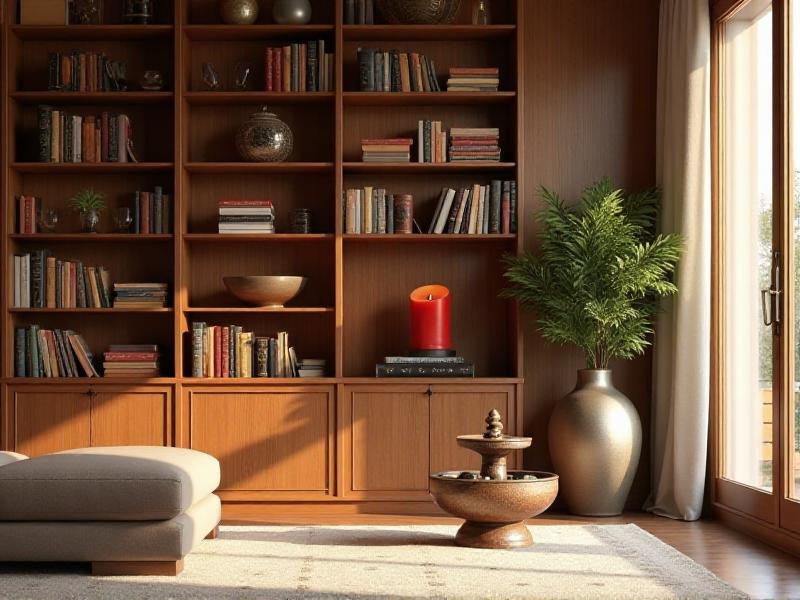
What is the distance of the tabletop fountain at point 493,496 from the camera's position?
4234 mm

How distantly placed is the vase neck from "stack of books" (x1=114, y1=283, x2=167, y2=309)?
85.1 inches

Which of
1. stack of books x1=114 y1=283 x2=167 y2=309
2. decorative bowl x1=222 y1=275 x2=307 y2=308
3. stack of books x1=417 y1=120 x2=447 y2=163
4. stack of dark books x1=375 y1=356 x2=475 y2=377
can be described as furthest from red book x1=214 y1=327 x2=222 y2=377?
stack of books x1=417 y1=120 x2=447 y2=163

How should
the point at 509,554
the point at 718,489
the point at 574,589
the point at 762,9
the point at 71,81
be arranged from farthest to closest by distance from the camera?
the point at 71,81 < the point at 718,489 < the point at 762,9 < the point at 509,554 < the point at 574,589

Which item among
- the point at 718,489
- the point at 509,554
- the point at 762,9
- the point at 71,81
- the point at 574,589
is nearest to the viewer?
the point at 574,589

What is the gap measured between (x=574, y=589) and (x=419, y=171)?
2792mm

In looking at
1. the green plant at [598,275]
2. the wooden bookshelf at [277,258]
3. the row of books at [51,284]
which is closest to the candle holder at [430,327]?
the wooden bookshelf at [277,258]

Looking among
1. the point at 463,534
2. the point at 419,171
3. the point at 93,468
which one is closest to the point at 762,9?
the point at 419,171

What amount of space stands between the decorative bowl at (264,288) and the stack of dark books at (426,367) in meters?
0.60

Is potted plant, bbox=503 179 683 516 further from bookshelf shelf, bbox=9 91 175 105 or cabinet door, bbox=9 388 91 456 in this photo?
cabinet door, bbox=9 388 91 456

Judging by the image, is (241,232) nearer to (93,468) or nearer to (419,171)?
(419,171)

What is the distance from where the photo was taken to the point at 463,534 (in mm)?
4461

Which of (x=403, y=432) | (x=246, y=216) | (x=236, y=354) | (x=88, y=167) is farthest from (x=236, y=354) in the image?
(x=88, y=167)

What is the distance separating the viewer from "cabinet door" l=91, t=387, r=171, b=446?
5578 millimetres

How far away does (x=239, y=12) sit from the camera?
227 inches
